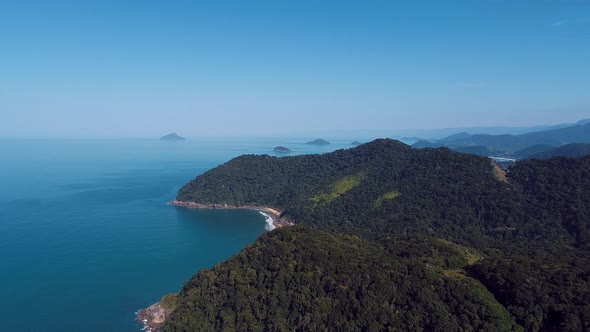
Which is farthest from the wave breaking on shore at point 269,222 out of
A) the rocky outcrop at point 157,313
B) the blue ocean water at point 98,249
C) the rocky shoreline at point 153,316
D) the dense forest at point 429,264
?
the rocky shoreline at point 153,316

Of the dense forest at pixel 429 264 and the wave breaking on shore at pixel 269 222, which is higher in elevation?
the dense forest at pixel 429 264

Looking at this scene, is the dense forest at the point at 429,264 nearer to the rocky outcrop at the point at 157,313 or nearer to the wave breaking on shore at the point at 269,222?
the rocky outcrop at the point at 157,313

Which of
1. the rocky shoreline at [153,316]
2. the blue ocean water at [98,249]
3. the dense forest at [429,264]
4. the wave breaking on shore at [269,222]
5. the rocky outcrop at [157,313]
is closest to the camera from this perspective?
the dense forest at [429,264]

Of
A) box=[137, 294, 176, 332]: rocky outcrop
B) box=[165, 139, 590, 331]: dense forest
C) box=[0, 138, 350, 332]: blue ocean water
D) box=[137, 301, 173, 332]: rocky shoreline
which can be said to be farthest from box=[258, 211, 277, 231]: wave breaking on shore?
box=[137, 301, 173, 332]: rocky shoreline

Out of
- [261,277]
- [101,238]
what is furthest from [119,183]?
[261,277]

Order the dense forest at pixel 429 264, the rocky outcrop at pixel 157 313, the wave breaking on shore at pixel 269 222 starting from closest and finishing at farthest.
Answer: the dense forest at pixel 429 264 < the rocky outcrop at pixel 157 313 < the wave breaking on shore at pixel 269 222

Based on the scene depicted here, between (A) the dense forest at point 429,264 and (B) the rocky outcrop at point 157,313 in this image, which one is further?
(B) the rocky outcrop at point 157,313

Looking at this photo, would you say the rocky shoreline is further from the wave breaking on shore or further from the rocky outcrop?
the wave breaking on shore
